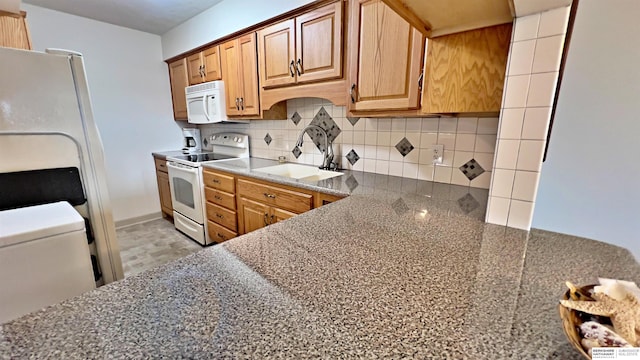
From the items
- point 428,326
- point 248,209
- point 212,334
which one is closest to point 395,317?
point 428,326

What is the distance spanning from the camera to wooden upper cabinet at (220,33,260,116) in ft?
7.07

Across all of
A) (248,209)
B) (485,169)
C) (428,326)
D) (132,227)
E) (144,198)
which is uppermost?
(485,169)

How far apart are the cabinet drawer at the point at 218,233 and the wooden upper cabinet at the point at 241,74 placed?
1072 mm

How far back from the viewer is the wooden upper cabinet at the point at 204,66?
2491 mm

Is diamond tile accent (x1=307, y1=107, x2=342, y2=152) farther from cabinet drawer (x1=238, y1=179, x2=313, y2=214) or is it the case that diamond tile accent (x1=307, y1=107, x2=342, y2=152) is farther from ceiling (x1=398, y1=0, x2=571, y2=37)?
ceiling (x1=398, y1=0, x2=571, y2=37)

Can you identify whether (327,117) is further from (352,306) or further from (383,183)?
(352,306)

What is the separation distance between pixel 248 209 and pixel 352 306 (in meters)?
1.67

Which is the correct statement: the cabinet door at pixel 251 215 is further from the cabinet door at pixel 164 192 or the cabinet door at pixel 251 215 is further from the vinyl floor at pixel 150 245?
the cabinet door at pixel 164 192

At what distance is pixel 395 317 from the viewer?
1.58 feet

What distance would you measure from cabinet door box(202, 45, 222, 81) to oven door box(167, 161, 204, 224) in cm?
94

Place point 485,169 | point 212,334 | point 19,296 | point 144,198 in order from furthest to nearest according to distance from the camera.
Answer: point 144,198, point 485,169, point 19,296, point 212,334

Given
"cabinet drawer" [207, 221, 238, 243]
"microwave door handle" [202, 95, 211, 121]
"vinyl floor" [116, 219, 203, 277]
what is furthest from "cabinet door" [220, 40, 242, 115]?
"vinyl floor" [116, 219, 203, 277]

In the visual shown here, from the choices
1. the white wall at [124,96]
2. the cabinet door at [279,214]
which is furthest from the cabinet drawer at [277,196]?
the white wall at [124,96]

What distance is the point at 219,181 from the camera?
89.7 inches
